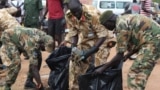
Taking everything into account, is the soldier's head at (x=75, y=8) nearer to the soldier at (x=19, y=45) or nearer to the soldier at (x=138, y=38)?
the soldier at (x=19, y=45)

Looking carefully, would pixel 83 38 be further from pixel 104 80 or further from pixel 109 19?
pixel 109 19

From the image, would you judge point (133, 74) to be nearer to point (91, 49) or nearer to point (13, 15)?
point (91, 49)

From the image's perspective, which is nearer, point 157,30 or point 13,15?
point 157,30

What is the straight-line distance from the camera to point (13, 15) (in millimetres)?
8102

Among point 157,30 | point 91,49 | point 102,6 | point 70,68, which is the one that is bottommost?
point 102,6

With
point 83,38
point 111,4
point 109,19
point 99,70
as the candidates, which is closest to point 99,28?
point 83,38

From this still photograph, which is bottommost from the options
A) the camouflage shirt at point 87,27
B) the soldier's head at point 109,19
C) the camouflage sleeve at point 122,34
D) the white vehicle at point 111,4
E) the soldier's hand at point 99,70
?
the white vehicle at point 111,4

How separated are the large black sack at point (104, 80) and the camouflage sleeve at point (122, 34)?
0.50m

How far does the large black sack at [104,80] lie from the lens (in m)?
5.91

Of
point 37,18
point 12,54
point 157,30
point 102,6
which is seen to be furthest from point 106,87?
point 102,6

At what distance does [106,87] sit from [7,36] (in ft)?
5.41

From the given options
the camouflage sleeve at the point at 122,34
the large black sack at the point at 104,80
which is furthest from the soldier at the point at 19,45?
the camouflage sleeve at the point at 122,34

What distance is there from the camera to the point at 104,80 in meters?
5.96

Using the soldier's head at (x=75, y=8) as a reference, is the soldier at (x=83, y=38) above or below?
below
